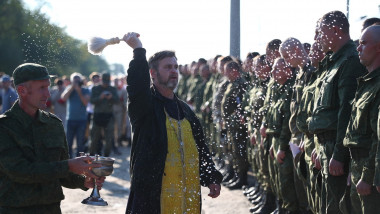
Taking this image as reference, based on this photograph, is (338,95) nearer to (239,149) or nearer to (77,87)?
(239,149)

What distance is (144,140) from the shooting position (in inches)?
166

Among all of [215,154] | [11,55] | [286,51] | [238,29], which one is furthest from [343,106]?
[11,55]

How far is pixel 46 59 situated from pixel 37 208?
3749 millimetres

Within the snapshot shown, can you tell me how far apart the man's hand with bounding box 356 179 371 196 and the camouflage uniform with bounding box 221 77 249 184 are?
5.27 m

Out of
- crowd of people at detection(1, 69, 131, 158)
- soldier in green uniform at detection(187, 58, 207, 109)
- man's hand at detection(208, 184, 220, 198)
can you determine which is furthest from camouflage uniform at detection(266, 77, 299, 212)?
soldier in green uniform at detection(187, 58, 207, 109)

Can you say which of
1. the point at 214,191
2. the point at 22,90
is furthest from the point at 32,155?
the point at 214,191

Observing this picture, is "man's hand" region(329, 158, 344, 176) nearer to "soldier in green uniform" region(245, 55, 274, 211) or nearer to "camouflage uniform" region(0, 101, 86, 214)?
"camouflage uniform" region(0, 101, 86, 214)

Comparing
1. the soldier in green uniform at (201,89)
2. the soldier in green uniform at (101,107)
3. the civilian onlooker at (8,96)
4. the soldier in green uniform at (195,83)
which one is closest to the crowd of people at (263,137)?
the soldier in green uniform at (201,89)

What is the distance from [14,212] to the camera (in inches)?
146

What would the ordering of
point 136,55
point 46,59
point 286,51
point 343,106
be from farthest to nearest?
point 46,59 < point 286,51 < point 343,106 < point 136,55

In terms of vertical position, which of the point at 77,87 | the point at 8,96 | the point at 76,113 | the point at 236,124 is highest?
the point at 77,87

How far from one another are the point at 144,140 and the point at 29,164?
930 mm

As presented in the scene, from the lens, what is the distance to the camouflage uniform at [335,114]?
4840mm

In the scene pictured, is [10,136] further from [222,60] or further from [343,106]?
[222,60]
